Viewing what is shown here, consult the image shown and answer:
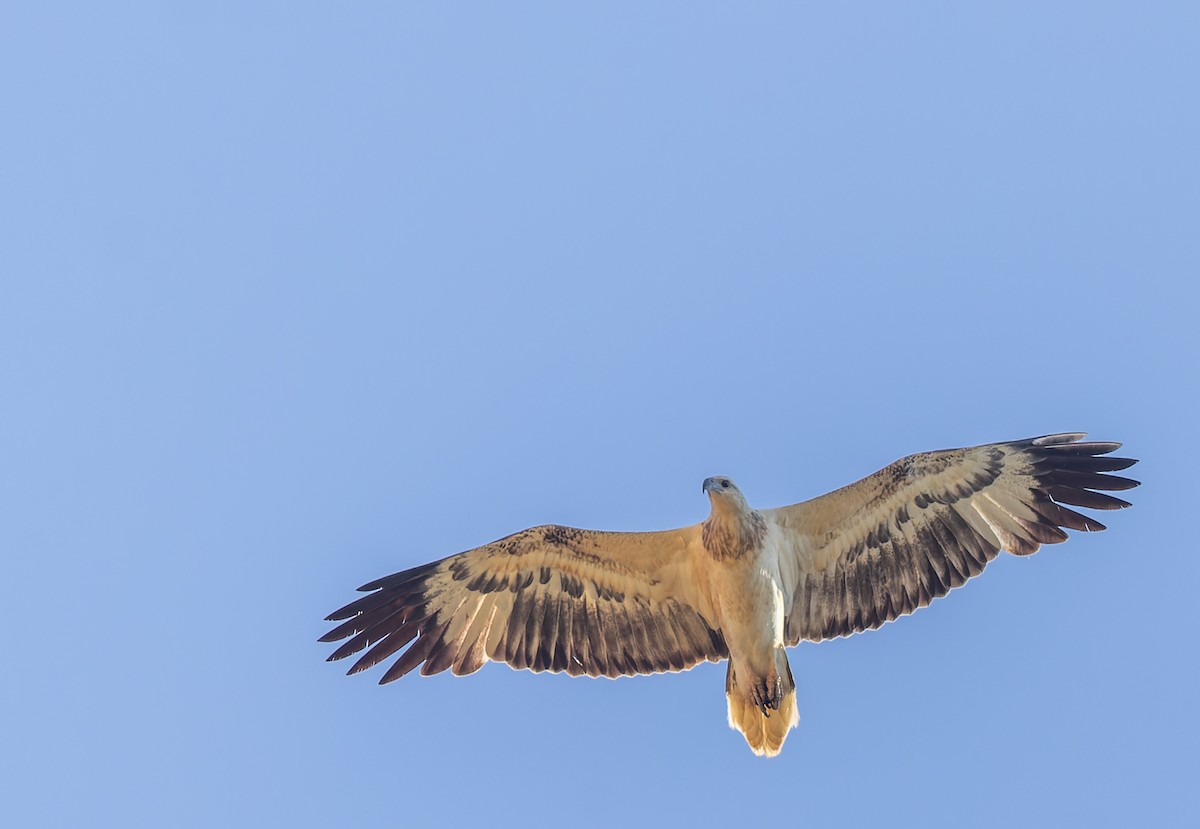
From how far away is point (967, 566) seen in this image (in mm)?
14914

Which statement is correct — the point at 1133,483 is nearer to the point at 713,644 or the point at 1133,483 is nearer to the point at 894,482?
Result: the point at 894,482

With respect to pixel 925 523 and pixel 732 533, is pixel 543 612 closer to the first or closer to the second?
pixel 732 533

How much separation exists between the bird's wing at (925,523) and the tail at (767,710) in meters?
0.69

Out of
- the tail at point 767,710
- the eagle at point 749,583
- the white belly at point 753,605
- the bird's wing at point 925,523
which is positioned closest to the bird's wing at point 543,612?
the eagle at point 749,583

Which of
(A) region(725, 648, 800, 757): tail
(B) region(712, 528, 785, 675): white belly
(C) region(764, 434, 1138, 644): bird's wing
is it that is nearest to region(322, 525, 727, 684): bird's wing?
(B) region(712, 528, 785, 675): white belly

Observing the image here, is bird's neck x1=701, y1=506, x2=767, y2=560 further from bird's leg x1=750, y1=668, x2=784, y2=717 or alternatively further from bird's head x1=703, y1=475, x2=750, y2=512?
bird's leg x1=750, y1=668, x2=784, y2=717

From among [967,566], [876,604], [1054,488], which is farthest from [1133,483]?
[876,604]

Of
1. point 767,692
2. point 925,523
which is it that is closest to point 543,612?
point 767,692

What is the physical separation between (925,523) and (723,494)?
2241mm

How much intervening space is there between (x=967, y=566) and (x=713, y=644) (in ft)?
8.43

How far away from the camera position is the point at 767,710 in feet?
47.9

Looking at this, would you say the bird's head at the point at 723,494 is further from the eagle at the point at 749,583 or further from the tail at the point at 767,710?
the tail at the point at 767,710

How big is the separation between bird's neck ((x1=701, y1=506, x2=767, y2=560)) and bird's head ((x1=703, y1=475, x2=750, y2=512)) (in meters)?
0.03

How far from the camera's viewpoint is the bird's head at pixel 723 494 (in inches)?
561
